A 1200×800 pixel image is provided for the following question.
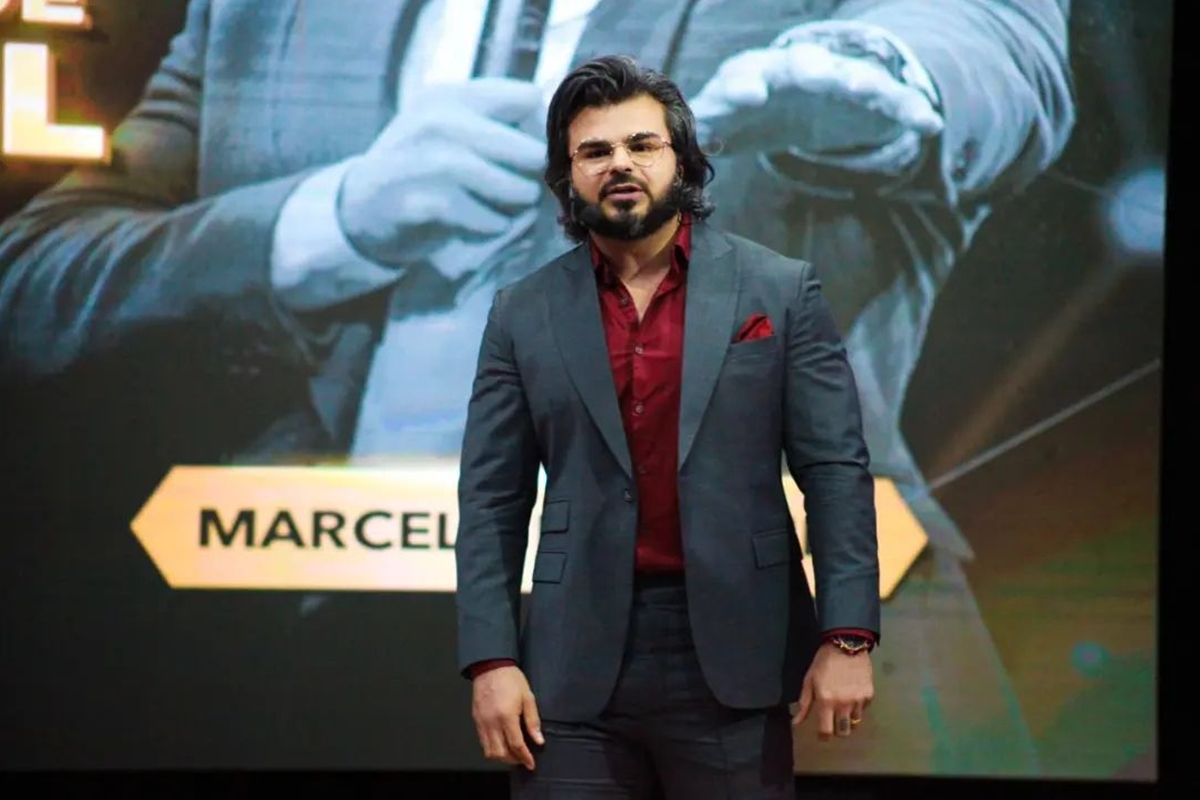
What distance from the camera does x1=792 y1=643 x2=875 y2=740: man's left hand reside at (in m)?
1.95

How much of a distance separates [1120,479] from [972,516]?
0.32 m

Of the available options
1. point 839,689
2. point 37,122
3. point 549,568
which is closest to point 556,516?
point 549,568

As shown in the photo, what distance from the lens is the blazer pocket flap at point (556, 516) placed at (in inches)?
80.2

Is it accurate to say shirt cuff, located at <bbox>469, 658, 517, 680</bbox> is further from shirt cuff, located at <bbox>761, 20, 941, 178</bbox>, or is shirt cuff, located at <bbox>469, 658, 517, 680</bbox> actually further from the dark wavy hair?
shirt cuff, located at <bbox>761, 20, 941, 178</bbox>

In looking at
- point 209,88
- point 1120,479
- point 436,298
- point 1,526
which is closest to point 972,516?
point 1120,479

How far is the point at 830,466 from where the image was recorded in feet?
6.57

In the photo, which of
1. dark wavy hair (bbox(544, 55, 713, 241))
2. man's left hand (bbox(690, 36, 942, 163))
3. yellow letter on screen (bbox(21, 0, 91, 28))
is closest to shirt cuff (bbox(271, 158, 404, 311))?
yellow letter on screen (bbox(21, 0, 91, 28))

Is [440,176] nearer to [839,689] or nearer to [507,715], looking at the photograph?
[507,715]

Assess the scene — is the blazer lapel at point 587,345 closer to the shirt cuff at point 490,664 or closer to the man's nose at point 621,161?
the man's nose at point 621,161

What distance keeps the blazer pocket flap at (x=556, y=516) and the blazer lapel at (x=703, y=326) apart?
0.16 metres

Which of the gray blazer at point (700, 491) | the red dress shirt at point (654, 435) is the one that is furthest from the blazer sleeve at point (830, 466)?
the red dress shirt at point (654, 435)

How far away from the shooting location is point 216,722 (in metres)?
3.52

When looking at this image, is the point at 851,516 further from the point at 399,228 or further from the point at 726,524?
the point at 399,228

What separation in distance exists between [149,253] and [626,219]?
176 cm
